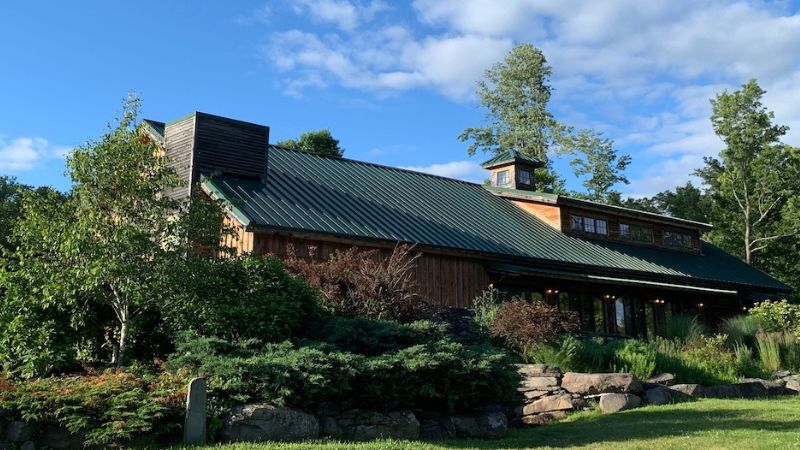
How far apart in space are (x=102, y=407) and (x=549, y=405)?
7523 millimetres

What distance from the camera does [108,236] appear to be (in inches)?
424

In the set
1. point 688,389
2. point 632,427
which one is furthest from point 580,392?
point 688,389

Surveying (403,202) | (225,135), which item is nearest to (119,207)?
(225,135)

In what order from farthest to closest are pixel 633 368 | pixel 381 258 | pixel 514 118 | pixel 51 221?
pixel 514 118 → pixel 381 258 → pixel 633 368 → pixel 51 221

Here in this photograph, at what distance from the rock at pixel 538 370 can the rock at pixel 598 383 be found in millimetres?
212

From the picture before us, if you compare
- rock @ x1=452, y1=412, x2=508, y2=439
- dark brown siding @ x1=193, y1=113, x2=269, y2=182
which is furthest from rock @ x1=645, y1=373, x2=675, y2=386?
dark brown siding @ x1=193, y1=113, x2=269, y2=182

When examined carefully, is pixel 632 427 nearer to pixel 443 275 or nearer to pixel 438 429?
pixel 438 429

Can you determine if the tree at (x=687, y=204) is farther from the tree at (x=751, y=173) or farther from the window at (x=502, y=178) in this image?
the window at (x=502, y=178)

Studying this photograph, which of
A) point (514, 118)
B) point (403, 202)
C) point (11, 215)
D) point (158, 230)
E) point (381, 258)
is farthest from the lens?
point (514, 118)

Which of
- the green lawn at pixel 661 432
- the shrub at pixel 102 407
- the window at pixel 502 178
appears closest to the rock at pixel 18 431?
the shrub at pixel 102 407

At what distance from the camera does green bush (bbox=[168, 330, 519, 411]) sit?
9367 mm

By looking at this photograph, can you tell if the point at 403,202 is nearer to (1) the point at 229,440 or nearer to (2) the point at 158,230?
(2) the point at 158,230

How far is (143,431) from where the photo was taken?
8.44 meters

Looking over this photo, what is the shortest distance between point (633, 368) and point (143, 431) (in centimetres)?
990
